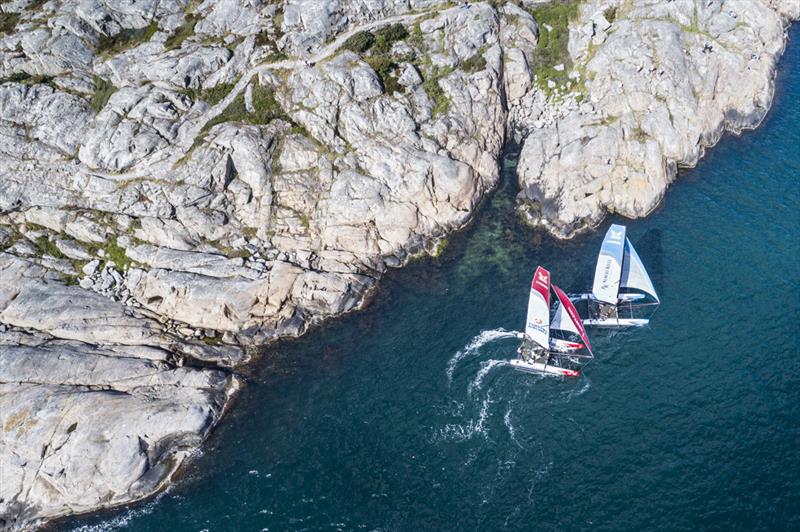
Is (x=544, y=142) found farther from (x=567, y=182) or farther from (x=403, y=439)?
(x=403, y=439)

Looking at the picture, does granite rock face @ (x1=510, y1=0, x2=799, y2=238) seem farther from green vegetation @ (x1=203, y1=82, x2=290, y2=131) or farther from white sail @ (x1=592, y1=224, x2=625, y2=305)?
green vegetation @ (x1=203, y1=82, x2=290, y2=131)

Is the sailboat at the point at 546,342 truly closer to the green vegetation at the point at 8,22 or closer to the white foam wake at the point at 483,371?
the white foam wake at the point at 483,371

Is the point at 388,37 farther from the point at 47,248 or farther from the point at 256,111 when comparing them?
the point at 47,248

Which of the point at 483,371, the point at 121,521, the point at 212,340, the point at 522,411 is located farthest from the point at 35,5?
the point at 522,411

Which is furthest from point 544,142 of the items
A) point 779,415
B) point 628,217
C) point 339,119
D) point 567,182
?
point 779,415

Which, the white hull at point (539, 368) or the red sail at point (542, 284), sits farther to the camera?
the red sail at point (542, 284)

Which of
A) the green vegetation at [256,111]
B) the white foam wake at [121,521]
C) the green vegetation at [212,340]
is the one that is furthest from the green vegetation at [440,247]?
the white foam wake at [121,521]
